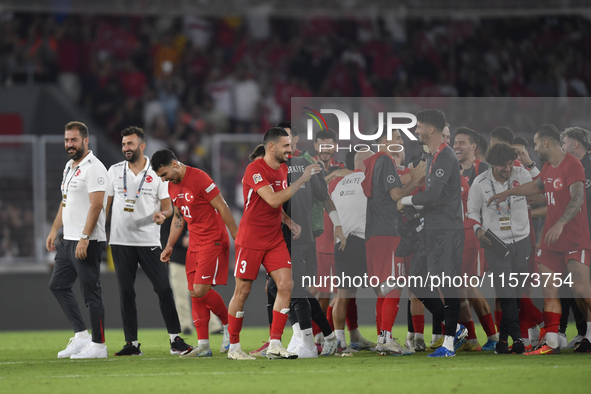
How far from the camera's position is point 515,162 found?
805 cm

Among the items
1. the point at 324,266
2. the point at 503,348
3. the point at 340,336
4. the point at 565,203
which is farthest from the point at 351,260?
the point at 565,203

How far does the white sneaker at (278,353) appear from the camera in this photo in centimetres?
732

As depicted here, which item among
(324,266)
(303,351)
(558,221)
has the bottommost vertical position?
(303,351)

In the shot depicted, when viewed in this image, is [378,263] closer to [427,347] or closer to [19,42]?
[427,347]

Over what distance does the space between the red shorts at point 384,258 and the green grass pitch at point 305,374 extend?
2.70 feet

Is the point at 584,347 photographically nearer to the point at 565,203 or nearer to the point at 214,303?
the point at 565,203

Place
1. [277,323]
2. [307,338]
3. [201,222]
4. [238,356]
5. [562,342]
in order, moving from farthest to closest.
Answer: [562,342] → [201,222] → [307,338] → [238,356] → [277,323]

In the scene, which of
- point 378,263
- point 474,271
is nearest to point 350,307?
point 378,263

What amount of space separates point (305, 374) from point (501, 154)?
10.3ft

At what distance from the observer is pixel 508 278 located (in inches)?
311

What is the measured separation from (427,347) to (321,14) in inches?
428

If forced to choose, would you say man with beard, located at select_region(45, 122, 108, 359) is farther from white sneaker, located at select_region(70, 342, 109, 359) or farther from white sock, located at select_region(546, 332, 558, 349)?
white sock, located at select_region(546, 332, 558, 349)

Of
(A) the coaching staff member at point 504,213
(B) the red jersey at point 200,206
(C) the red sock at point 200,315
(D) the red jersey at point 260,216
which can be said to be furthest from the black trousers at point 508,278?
(C) the red sock at point 200,315

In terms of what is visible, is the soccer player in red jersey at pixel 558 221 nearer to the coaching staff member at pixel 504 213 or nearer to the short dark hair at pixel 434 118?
the coaching staff member at pixel 504 213
